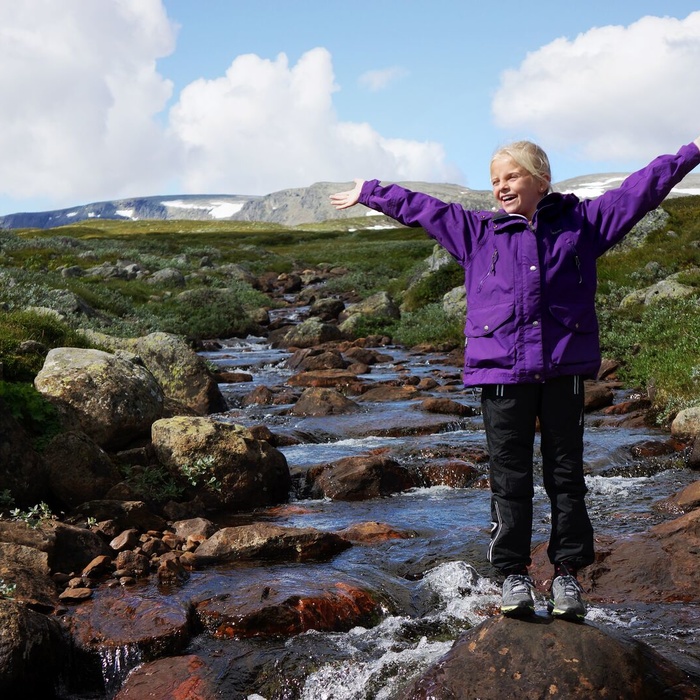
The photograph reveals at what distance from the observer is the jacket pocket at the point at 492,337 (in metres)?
4.67

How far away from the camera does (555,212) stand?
16.0 feet

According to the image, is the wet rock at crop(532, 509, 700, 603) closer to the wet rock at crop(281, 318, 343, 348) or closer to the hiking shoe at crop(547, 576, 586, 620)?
the hiking shoe at crop(547, 576, 586, 620)

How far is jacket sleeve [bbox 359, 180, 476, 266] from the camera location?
198 inches

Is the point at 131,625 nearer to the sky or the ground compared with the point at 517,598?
nearer to the ground

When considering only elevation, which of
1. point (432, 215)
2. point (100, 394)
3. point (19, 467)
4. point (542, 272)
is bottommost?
point (19, 467)

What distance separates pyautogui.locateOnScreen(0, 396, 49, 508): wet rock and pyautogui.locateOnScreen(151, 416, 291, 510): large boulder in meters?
1.71

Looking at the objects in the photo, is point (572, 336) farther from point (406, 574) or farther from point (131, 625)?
point (131, 625)

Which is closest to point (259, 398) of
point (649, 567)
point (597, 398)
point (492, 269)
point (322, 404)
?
point (322, 404)

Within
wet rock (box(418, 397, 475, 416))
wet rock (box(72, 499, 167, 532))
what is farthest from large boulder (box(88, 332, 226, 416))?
wet rock (box(72, 499, 167, 532))

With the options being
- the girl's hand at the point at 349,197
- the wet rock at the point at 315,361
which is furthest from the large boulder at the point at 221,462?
the wet rock at the point at 315,361

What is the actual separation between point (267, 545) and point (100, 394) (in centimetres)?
425

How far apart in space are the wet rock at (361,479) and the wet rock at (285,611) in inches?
146

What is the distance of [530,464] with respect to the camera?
487cm

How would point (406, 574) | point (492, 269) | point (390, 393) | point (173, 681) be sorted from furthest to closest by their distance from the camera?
point (390, 393), point (406, 574), point (173, 681), point (492, 269)
